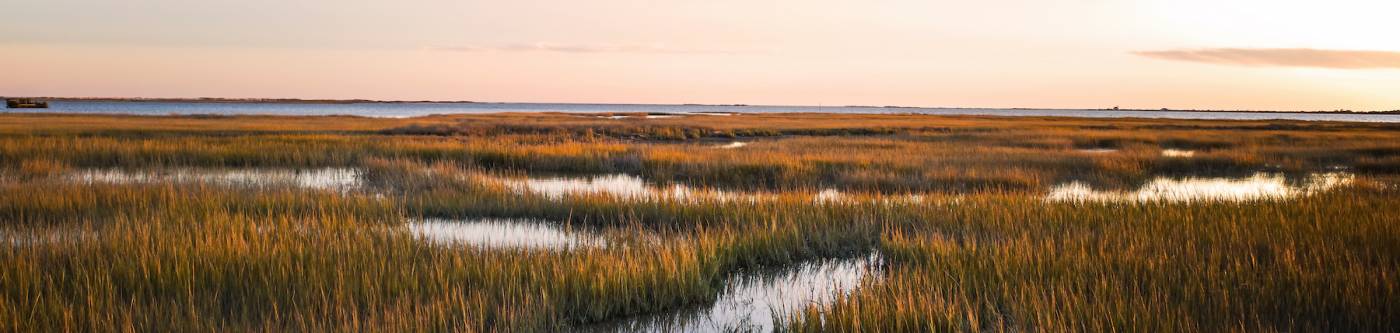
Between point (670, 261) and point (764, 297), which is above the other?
point (670, 261)

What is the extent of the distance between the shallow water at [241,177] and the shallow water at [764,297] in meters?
7.72

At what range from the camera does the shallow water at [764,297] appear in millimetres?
4020

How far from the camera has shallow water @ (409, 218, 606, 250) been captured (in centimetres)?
618

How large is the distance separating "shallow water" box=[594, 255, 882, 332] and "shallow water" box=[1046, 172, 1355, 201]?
6.30m

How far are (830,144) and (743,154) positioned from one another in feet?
20.1

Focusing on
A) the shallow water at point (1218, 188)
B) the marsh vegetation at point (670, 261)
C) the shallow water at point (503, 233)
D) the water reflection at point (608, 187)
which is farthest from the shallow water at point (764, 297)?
the shallow water at point (1218, 188)

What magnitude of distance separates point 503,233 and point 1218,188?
1161 centimetres

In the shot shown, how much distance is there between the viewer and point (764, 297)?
15.4ft

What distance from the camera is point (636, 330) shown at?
12.9 ft

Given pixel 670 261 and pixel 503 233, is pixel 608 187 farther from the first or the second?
pixel 670 261

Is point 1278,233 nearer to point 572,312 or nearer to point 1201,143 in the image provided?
point 572,312

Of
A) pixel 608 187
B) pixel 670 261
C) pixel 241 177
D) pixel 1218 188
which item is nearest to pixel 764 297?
pixel 670 261

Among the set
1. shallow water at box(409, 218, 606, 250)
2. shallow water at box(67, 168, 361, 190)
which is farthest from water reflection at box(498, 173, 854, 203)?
shallow water at box(67, 168, 361, 190)

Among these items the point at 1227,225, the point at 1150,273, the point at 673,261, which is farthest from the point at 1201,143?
the point at 673,261
